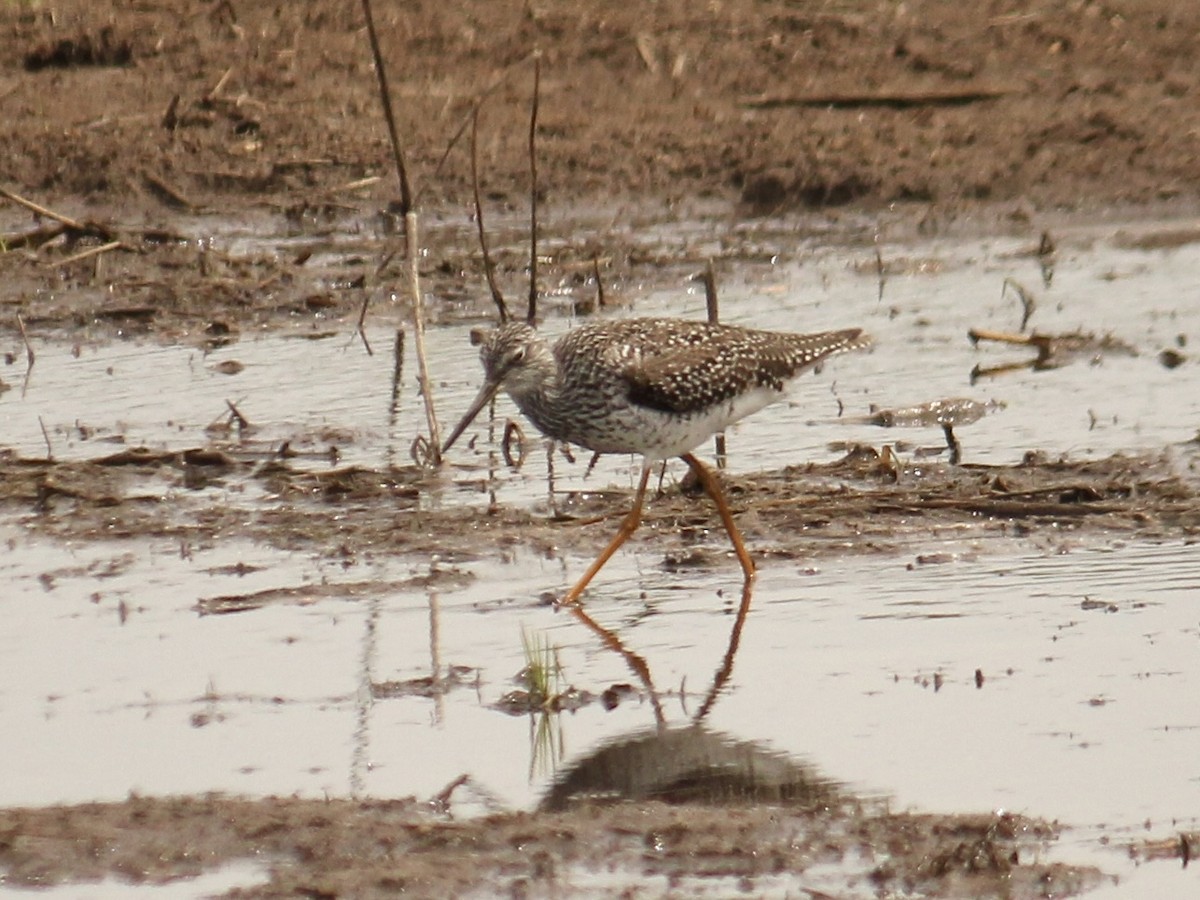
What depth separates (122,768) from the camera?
22.7 feet

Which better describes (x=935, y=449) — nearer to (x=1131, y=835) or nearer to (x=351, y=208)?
(x=1131, y=835)

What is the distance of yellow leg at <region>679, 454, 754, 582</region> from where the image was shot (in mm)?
8836

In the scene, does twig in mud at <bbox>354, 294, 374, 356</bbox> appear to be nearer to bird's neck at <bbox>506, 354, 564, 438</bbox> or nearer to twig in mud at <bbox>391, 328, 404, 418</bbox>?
twig in mud at <bbox>391, 328, 404, 418</bbox>

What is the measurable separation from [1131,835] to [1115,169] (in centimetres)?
981

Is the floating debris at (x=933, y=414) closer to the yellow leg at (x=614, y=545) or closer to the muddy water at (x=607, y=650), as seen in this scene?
the muddy water at (x=607, y=650)

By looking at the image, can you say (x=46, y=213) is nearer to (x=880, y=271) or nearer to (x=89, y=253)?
(x=89, y=253)

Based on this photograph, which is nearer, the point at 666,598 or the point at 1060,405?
the point at 666,598

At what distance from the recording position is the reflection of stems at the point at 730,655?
24.4 ft

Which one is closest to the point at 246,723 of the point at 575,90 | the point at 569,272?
the point at 569,272

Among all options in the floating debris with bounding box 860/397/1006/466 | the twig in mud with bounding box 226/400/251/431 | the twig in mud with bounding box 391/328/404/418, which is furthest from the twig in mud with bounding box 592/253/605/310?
the twig in mud with bounding box 226/400/251/431

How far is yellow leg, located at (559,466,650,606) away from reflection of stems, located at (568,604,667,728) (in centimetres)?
7

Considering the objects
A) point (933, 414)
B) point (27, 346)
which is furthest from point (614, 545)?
point (27, 346)

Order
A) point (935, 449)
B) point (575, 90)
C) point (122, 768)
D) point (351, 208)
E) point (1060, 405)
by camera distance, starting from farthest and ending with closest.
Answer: point (575, 90)
point (351, 208)
point (1060, 405)
point (935, 449)
point (122, 768)

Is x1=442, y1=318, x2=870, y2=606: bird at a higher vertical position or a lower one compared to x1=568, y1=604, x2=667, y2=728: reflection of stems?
higher
